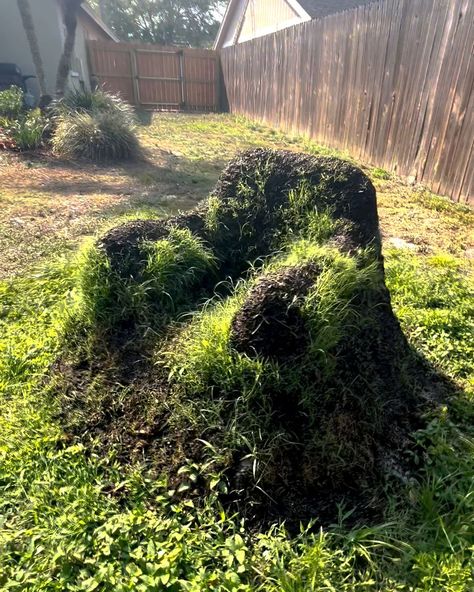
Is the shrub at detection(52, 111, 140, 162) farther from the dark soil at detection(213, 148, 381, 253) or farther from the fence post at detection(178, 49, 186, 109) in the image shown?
the fence post at detection(178, 49, 186, 109)

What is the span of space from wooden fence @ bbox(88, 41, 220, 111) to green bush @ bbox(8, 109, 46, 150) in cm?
919

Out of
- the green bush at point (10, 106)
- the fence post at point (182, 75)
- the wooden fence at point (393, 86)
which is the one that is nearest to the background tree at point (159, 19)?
the fence post at point (182, 75)

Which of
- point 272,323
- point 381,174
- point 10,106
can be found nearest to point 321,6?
point 381,174

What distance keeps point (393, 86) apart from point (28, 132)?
6413 mm

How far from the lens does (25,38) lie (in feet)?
43.6

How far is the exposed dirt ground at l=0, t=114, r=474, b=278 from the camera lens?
4559 millimetres

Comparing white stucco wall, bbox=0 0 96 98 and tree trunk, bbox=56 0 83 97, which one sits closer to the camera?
tree trunk, bbox=56 0 83 97

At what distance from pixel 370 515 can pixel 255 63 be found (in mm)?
14537

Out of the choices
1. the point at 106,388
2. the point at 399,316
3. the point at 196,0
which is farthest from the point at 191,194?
the point at 196,0

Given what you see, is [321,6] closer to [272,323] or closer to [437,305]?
[437,305]

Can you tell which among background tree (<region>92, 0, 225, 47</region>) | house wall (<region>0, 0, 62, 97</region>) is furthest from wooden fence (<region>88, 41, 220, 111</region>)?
background tree (<region>92, 0, 225, 47</region>)

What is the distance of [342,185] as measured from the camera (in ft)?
8.83

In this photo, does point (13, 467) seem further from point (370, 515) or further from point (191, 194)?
point (191, 194)

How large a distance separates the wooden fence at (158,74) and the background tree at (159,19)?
24.8 metres
